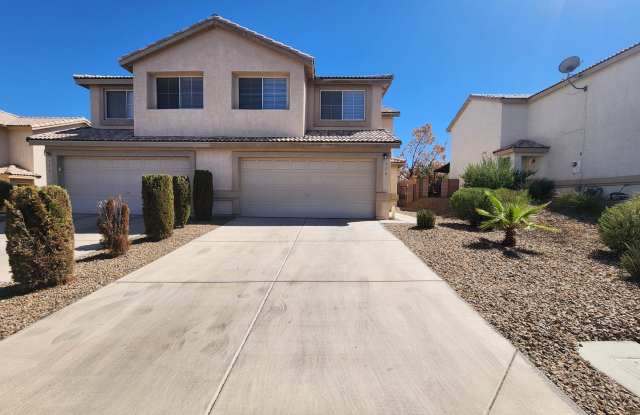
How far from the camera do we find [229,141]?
12.2 meters

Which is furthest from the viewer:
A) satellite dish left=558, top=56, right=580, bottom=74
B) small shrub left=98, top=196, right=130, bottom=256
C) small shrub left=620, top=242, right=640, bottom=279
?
satellite dish left=558, top=56, right=580, bottom=74

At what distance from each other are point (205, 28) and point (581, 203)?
16816 millimetres

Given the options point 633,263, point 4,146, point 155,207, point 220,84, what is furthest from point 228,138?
point 4,146

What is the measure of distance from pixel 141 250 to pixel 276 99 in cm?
865

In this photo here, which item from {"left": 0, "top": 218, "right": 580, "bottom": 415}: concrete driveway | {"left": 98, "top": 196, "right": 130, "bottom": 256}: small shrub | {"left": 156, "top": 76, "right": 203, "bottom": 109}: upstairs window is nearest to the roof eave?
{"left": 156, "top": 76, "right": 203, "bottom": 109}: upstairs window

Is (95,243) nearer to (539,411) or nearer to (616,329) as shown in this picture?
(539,411)

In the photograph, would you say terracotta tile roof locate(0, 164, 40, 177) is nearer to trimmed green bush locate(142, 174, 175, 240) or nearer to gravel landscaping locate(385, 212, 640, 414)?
trimmed green bush locate(142, 174, 175, 240)

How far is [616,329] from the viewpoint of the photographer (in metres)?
3.54

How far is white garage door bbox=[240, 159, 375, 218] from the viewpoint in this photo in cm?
1266

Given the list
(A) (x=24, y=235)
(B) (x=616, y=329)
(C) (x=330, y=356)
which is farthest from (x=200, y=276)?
(B) (x=616, y=329)

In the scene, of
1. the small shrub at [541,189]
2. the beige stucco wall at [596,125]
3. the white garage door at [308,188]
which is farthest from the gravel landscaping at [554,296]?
the small shrub at [541,189]

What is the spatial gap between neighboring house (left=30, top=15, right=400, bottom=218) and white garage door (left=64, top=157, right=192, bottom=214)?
0.04m

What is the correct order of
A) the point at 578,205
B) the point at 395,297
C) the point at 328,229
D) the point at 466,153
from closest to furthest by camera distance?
the point at 395,297
the point at 328,229
the point at 578,205
the point at 466,153

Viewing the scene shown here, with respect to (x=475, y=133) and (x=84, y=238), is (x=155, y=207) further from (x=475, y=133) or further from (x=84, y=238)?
(x=475, y=133)
